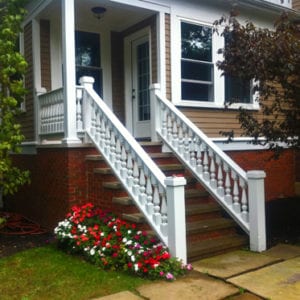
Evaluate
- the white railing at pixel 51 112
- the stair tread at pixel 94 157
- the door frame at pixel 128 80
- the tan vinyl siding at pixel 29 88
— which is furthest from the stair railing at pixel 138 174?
the door frame at pixel 128 80

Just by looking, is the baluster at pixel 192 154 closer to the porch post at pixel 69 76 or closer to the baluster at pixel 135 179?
the baluster at pixel 135 179

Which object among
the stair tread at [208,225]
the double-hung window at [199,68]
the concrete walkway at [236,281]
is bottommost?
the concrete walkway at [236,281]

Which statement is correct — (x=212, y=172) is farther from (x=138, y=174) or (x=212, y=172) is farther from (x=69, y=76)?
(x=69, y=76)

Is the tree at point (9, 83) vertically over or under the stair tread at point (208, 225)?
over

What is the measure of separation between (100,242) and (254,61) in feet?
10.7

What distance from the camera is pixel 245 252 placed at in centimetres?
593

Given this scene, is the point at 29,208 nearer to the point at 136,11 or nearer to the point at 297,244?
the point at 136,11

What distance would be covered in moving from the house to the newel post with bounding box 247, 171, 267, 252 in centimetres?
2

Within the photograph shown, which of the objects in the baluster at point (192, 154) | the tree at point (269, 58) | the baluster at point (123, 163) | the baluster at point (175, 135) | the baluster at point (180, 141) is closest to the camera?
the tree at point (269, 58)

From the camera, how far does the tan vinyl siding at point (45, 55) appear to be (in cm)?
859

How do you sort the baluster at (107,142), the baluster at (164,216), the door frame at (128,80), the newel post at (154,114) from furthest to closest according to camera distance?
the door frame at (128,80) → the newel post at (154,114) → the baluster at (107,142) → the baluster at (164,216)

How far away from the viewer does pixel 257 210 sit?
19.4 feet

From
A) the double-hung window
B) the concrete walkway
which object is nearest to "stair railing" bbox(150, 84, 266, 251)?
the concrete walkway

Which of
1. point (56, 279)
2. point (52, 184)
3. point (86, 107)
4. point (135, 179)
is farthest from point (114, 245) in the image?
point (86, 107)
